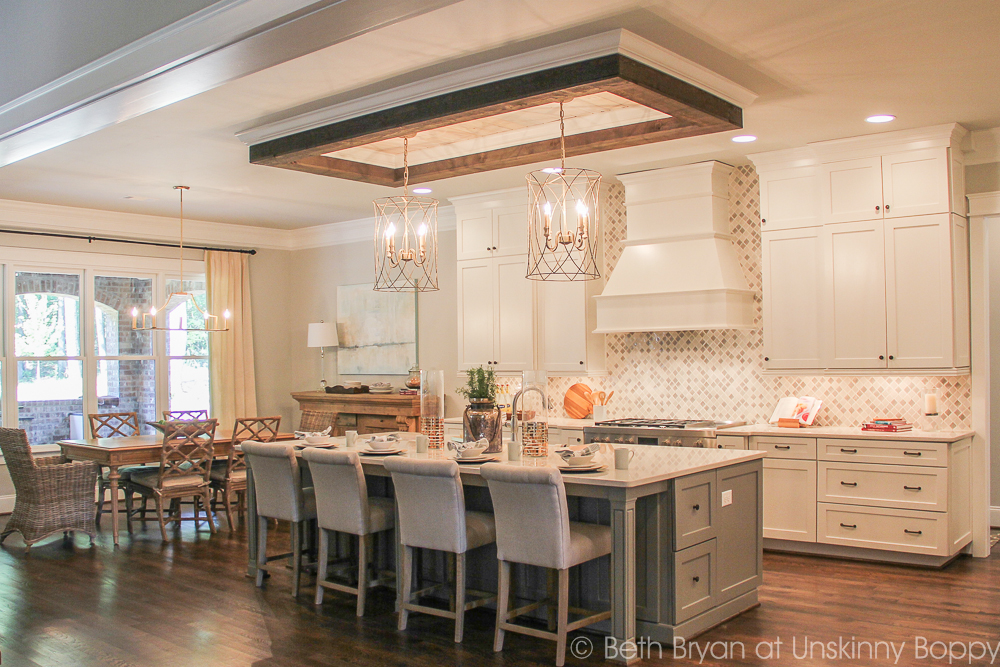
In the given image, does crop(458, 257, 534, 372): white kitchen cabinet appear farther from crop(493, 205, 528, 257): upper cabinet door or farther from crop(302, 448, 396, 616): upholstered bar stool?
crop(302, 448, 396, 616): upholstered bar stool

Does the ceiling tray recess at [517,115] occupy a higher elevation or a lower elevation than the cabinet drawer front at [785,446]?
higher

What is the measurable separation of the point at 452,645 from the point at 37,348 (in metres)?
5.80

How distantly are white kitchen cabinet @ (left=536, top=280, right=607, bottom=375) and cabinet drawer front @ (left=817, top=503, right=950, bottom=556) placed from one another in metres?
2.13

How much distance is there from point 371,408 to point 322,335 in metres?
1.28

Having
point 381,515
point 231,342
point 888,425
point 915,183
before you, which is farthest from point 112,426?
point 915,183

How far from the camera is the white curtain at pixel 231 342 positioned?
29.3 feet

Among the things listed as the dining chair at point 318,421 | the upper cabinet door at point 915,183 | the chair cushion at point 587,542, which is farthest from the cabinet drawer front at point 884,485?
the dining chair at point 318,421

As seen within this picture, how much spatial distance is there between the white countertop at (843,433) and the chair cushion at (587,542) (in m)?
2.18

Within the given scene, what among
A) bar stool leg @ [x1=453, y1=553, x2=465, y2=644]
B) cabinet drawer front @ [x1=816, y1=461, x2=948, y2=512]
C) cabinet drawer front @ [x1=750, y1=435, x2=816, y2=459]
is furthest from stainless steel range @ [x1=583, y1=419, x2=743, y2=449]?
bar stool leg @ [x1=453, y1=553, x2=465, y2=644]

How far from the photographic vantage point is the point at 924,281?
5.53 m

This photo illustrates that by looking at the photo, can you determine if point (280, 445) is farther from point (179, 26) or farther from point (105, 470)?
point (105, 470)

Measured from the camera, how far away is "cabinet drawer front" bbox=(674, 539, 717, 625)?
3.95 meters

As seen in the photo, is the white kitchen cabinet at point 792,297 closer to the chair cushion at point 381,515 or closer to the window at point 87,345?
the chair cushion at point 381,515

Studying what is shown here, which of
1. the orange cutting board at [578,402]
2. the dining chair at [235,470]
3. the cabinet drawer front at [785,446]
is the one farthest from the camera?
the orange cutting board at [578,402]
